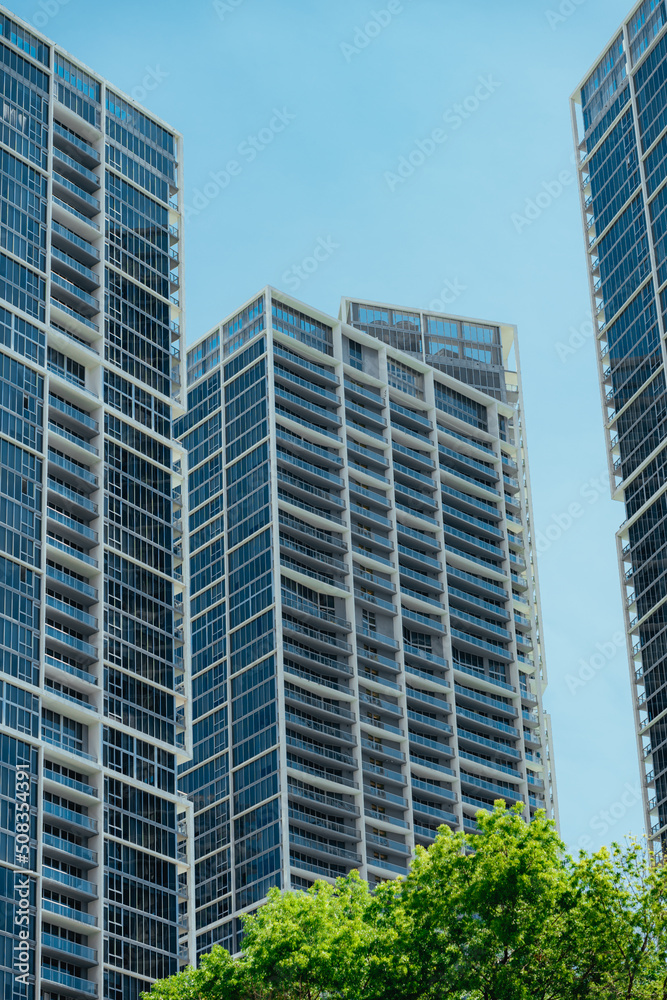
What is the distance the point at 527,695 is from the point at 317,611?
32623mm

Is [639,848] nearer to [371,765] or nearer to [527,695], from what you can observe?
[371,765]

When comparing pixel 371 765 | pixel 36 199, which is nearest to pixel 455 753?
pixel 371 765

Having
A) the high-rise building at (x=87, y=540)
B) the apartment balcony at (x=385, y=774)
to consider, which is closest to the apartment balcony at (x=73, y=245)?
the high-rise building at (x=87, y=540)

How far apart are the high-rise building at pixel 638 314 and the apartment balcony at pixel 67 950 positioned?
176 ft

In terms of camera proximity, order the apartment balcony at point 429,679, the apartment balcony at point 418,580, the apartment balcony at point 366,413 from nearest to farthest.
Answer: the apartment balcony at point 429,679
the apartment balcony at point 418,580
the apartment balcony at point 366,413

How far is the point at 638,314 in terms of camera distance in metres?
161

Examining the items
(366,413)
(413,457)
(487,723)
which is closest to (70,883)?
(487,723)

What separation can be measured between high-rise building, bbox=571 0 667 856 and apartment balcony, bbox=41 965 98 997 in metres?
54.5

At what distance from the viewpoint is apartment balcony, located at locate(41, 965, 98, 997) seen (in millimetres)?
111500

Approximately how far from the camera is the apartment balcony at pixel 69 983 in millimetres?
111500

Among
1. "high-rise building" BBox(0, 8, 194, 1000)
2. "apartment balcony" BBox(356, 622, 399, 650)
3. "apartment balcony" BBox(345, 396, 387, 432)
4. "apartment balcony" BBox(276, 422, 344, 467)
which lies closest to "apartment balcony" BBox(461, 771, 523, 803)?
"apartment balcony" BBox(356, 622, 399, 650)

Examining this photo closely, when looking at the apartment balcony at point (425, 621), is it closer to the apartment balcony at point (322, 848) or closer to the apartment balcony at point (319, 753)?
the apartment balcony at point (319, 753)

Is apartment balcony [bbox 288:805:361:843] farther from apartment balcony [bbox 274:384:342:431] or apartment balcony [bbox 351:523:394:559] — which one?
apartment balcony [bbox 274:384:342:431]

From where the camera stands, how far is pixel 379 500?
18375 cm
